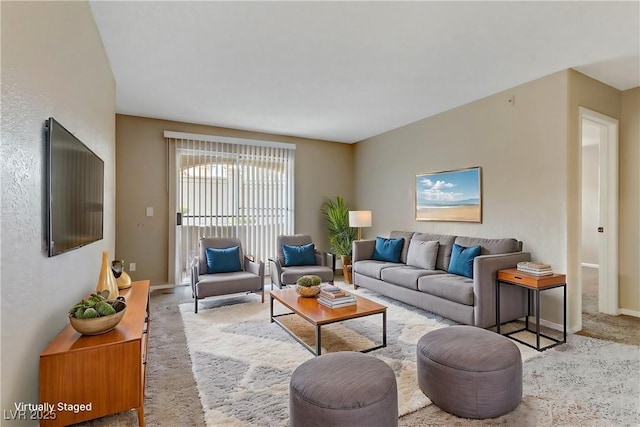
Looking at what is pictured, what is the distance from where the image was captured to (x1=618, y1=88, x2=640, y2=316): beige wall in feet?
11.7

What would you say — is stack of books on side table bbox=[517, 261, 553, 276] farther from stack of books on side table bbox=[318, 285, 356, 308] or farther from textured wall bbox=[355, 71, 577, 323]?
stack of books on side table bbox=[318, 285, 356, 308]

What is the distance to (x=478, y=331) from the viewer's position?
220cm

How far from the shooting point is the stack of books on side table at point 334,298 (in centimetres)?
288

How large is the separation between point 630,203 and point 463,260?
6.64ft

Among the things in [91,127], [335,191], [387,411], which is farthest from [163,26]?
[335,191]

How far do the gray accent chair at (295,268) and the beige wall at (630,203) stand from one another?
3.51 m

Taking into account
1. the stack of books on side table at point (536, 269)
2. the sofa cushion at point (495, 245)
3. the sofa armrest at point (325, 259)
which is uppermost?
the sofa cushion at point (495, 245)

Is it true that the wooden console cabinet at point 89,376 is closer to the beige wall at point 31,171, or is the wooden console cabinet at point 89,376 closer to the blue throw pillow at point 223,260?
the beige wall at point 31,171

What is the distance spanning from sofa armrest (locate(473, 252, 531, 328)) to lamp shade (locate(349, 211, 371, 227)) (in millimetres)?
2496

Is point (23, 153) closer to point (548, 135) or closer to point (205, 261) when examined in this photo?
point (205, 261)

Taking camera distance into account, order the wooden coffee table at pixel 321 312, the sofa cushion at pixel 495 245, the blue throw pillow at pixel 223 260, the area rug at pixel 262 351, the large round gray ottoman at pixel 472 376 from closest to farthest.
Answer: the large round gray ottoman at pixel 472 376 → the area rug at pixel 262 351 → the wooden coffee table at pixel 321 312 → the sofa cushion at pixel 495 245 → the blue throw pillow at pixel 223 260

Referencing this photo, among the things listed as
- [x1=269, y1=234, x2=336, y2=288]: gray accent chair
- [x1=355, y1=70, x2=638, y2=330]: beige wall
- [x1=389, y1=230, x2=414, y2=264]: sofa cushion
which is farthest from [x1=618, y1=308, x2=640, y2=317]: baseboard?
[x1=269, y1=234, x2=336, y2=288]: gray accent chair

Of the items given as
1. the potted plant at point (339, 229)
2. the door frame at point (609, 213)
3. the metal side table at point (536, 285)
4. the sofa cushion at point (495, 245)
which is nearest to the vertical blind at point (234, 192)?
the potted plant at point (339, 229)

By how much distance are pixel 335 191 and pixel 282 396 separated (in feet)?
15.7
